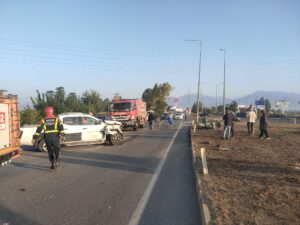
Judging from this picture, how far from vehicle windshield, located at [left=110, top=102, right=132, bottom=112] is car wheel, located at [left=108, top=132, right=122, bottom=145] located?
11.1 metres

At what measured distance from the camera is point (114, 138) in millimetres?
16891

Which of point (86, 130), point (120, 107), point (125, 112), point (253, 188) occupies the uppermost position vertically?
point (120, 107)

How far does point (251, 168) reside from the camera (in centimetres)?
986

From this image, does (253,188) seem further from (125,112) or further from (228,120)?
(125,112)

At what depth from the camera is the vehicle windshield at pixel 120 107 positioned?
28297 mm

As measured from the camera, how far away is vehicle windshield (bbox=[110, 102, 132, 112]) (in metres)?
28.3

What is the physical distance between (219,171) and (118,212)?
165 inches

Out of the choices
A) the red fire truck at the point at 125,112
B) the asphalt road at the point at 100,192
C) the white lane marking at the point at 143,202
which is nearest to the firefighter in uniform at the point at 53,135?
the asphalt road at the point at 100,192

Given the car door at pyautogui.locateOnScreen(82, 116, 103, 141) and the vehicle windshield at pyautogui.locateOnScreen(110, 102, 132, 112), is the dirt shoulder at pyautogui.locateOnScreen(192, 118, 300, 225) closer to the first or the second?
the car door at pyautogui.locateOnScreen(82, 116, 103, 141)

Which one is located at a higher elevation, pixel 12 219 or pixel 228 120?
pixel 228 120

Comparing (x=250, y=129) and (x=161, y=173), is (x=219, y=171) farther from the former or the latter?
(x=250, y=129)

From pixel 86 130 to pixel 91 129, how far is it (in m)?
0.26

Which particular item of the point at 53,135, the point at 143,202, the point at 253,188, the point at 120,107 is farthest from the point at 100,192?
the point at 120,107

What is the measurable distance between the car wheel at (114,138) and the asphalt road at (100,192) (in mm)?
4354
